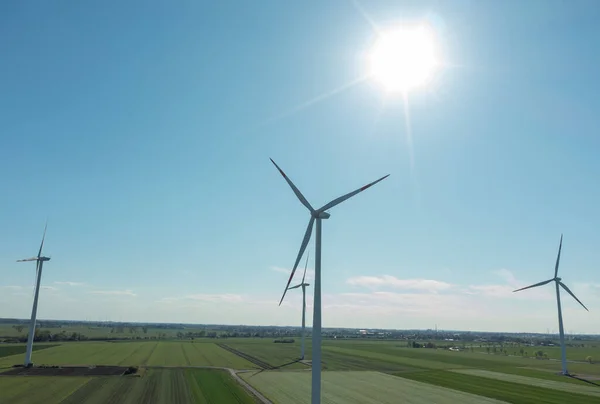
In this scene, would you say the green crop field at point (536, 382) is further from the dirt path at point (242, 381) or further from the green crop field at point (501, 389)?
the dirt path at point (242, 381)

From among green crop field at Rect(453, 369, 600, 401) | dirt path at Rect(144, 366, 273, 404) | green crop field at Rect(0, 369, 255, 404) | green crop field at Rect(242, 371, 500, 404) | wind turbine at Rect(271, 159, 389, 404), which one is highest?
wind turbine at Rect(271, 159, 389, 404)

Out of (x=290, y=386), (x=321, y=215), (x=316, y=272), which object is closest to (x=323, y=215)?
(x=321, y=215)

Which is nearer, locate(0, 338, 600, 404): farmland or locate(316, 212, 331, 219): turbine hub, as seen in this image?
locate(316, 212, 331, 219): turbine hub

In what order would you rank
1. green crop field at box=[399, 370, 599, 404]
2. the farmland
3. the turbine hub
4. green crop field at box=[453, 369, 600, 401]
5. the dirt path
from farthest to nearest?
green crop field at box=[453, 369, 600, 401] → green crop field at box=[399, 370, 599, 404] → the farmland → the dirt path → the turbine hub

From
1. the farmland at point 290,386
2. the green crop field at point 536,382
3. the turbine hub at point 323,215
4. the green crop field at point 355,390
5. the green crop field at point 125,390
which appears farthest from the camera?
the green crop field at point 536,382

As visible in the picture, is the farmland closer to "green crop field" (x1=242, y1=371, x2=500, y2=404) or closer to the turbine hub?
"green crop field" (x1=242, y1=371, x2=500, y2=404)

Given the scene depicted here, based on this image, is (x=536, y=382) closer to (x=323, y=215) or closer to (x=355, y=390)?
(x=355, y=390)

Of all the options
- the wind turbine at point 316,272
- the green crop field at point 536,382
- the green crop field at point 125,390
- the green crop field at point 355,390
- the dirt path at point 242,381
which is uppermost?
the wind turbine at point 316,272

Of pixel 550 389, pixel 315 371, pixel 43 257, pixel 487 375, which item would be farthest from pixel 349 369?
pixel 43 257

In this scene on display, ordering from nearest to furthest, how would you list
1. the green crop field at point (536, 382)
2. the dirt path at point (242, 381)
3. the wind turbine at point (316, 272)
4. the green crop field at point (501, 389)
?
the wind turbine at point (316, 272) → the dirt path at point (242, 381) → the green crop field at point (501, 389) → the green crop field at point (536, 382)

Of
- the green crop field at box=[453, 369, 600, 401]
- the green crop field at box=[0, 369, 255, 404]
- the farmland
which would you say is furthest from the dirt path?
the green crop field at box=[453, 369, 600, 401]

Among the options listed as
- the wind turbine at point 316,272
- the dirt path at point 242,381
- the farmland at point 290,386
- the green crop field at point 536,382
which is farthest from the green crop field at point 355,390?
the green crop field at point 536,382
